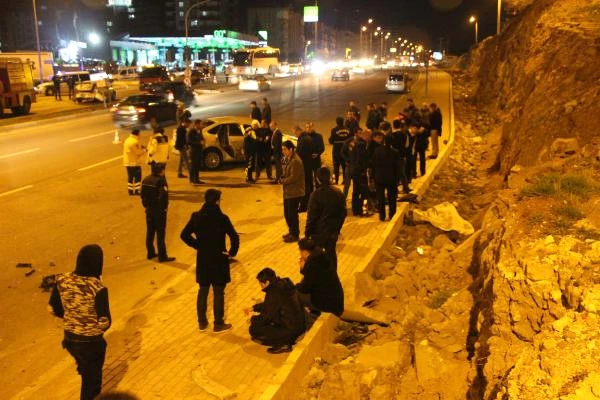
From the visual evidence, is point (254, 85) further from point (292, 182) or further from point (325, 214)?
point (325, 214)

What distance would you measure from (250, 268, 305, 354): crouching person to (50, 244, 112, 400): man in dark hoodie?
1851 millimetres

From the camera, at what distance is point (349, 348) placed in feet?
22.9

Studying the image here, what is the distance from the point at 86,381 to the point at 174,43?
13673 centimetres

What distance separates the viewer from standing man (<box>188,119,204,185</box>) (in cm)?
1452

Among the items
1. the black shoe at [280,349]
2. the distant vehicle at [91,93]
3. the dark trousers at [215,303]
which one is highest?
the distant vehicle at [91,93]

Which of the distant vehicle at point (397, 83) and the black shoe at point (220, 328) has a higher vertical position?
the distant vehicle at point (397, 83)

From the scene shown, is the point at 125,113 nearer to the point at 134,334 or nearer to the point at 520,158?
the point at 520,158

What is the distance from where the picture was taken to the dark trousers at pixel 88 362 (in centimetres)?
513

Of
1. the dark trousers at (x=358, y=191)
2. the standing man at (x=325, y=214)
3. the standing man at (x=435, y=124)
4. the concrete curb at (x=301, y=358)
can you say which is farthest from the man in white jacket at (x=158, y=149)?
the standing man at (x=435, y=124)

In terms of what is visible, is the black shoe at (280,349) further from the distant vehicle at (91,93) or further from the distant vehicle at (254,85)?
the distant vehicle at (254,85)

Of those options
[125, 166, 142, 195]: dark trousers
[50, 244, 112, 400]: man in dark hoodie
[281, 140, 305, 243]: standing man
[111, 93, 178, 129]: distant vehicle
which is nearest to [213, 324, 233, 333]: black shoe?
[50, 244, 112, 400]: man in dark hoodie

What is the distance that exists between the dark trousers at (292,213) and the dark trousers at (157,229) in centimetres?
202

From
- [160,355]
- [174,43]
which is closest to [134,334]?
[160,355]

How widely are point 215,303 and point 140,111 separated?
22561 millimetres
